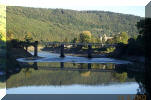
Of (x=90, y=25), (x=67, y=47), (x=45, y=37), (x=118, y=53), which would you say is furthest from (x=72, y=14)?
(x=118, y=53)

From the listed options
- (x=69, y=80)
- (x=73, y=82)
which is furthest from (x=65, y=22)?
(x=73, y=82)

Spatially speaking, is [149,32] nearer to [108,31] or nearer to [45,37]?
[45,37]

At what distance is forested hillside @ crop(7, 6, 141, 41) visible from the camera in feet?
171

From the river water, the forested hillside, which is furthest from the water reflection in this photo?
the forested hillside

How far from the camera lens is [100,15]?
2539 inches

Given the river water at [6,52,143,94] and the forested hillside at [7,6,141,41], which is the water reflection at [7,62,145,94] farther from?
the forested hillside at [7,6,141,41]

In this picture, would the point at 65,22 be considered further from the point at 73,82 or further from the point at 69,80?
the point at 73,82

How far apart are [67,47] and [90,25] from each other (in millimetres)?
28112

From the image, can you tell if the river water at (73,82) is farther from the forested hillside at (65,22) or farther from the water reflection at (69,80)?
the forested hillside at (65,22)

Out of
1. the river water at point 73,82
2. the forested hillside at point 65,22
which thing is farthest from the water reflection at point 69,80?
the forested hillside at point 65,22

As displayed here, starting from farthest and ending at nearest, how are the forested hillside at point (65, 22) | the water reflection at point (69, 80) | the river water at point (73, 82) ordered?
the forested hillside at point (65, 22) < the water reflection at point (69, 80) < the river water at point (73, 82)

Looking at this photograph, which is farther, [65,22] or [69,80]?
[65,22]

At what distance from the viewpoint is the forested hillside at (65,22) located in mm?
52113

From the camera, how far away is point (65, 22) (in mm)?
67688
